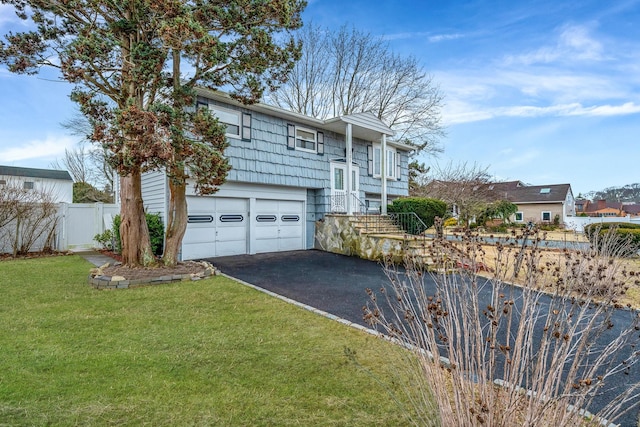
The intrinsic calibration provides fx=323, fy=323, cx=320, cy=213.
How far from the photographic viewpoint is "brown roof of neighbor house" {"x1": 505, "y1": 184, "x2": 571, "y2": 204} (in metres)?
30.4

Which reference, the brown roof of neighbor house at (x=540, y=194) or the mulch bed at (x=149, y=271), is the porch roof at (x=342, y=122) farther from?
the brown roof of neighbor house at (x=540, y=194)

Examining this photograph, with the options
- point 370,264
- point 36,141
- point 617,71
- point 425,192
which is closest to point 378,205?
Result: point 370,264

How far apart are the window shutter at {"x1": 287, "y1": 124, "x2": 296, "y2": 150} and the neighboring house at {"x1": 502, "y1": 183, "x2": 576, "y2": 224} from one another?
25.2 m

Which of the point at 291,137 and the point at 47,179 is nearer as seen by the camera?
the point at 291,137

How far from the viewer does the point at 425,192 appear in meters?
21.9

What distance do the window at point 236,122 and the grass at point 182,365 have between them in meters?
6.10

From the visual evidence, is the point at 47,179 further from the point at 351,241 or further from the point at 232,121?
the point at 351,241

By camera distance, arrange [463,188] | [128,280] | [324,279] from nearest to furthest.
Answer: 1. [128,280]
2. [324,279]
3. [463,188]

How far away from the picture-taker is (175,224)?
7.90 metres

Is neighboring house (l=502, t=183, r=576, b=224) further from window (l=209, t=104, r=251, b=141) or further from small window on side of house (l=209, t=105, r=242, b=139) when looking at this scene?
small window on side of house (l=209, t=105, r=242, b=139)

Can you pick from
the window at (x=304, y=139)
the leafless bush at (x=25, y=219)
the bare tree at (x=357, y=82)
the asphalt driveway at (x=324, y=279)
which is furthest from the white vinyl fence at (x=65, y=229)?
the bare tree at (x=357, y=82)

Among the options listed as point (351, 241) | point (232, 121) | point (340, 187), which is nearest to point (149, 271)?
point (232, 121)

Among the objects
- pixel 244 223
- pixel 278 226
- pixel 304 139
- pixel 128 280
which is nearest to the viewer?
pixel 128 280

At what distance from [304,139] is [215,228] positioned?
4.81 metres
